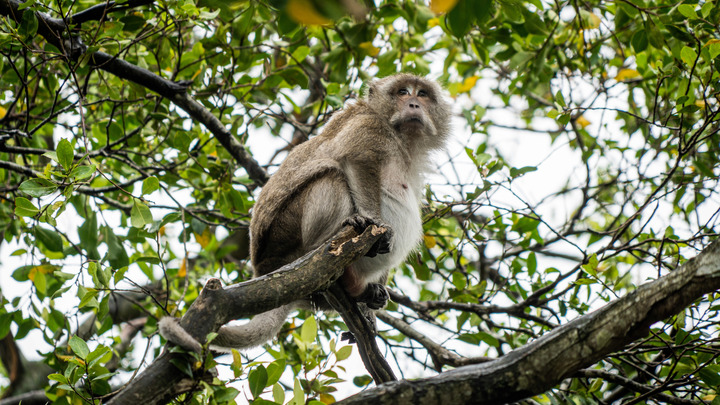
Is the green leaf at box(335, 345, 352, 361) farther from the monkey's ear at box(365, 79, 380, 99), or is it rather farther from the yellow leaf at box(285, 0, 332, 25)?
the monkey's ear at box(365, 79, 380, 99)

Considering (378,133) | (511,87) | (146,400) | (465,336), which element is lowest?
(146,400)

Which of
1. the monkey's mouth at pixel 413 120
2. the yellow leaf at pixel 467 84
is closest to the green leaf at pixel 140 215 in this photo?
the monkey's mouth at pixel 413 120

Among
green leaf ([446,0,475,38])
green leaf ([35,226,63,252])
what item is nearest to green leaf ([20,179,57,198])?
green leaf ([35,226,63,252])

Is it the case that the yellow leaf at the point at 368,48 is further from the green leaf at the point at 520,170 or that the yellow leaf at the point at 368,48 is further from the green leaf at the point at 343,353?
the green leaf at the point at 343,353

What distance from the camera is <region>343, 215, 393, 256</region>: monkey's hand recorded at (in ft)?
14.0

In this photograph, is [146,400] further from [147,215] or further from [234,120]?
[234,120]

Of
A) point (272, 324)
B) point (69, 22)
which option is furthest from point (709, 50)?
point (69, 22)

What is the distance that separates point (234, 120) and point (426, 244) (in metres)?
2.46

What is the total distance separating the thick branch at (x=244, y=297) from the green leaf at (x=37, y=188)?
4.10 feet

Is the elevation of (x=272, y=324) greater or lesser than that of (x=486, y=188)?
lesser

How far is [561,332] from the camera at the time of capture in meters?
2.92

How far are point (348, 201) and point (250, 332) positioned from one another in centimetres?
134

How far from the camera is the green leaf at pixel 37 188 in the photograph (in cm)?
348

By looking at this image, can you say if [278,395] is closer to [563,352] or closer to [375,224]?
[375,224]
